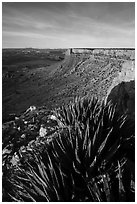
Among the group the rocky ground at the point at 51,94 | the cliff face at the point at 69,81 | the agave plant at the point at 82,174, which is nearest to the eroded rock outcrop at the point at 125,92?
the rocky ground at the point at 51,94

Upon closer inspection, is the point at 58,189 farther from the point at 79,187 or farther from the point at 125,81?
the point at 125,81

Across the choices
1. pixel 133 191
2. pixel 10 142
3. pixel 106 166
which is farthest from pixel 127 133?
pixel 10 142

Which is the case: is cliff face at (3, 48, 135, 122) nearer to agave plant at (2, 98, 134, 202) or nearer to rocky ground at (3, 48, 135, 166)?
rocky ground at (3, 48, 135, 166)

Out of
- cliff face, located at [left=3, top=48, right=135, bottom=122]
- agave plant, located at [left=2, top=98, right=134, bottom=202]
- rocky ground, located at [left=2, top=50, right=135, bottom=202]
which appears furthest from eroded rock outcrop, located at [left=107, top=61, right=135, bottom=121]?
agave plant, located at [left=2, top=98, right=134, bottom=202]

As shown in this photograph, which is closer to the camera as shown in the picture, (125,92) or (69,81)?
(125,92)

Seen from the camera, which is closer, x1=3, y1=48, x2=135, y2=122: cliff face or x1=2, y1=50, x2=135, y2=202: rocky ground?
x1=2, y1=50, x2=135, y2=202: rocky ground

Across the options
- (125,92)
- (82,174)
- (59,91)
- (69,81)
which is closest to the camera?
(82,174)

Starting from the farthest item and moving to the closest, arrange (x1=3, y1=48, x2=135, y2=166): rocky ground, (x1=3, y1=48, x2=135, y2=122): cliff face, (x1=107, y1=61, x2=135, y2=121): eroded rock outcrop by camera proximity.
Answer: (x1=3, y1=48, x2=135, y2=122): cliff face, (x1=107, y1=61, x2=135, y2=121): eroded rock outcrop, (x1=3, y1=48, x2=135, y2=166): rocky ground

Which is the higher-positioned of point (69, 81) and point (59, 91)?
point (69, 81)

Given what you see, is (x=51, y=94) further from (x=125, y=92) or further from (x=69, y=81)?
(x=125, y=92)

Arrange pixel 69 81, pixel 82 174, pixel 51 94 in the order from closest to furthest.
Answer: pixel 82 174
pixel 51 94
pixel 69 81

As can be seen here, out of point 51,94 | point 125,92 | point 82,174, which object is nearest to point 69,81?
point 51,94

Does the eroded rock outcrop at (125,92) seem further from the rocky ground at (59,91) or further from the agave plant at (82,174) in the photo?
the agave plant at (82,174)
